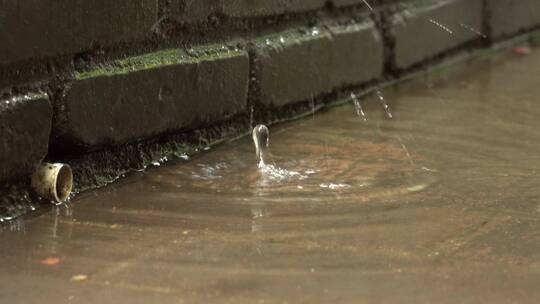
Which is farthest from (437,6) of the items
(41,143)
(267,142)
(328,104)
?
(41,143)

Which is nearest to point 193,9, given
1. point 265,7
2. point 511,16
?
point 265,7

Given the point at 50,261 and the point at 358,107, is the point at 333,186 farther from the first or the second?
the point at 358,107

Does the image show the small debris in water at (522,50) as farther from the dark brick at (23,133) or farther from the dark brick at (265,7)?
the dark brick at (23,133)

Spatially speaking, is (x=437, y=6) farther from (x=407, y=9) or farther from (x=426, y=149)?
(x=426, y=149)

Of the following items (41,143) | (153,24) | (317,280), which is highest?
(153,24)

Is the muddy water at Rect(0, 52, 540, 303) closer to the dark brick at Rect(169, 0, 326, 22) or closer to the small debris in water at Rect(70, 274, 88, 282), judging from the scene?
the small debris in water at Rect(70, 274, 88, 282)

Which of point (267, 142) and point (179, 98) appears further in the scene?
point (267, 142)

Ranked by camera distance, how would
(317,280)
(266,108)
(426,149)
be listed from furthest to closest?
(266,108), (426,149), (317,280)
